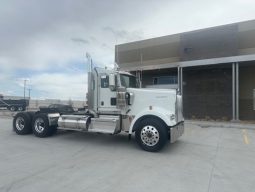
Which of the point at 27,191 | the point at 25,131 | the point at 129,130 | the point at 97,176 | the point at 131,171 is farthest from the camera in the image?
the point at 25,131

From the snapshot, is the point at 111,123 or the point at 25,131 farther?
the point at 25,131

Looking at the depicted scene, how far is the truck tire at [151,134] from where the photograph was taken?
22.8 ft

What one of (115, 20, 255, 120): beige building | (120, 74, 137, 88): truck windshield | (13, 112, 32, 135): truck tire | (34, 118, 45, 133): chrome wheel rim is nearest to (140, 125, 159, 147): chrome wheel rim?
(120, 74, 137, 88): truck windshield

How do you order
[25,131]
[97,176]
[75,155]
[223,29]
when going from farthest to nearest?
[223,29], [25,131], [75,155], [97,176]

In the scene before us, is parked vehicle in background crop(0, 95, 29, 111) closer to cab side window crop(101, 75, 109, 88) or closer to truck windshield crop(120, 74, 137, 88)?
cab side window crop(101, 75, 109, 88)

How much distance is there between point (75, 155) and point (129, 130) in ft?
6.63

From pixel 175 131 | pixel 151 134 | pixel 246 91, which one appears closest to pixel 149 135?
pixel 151 134

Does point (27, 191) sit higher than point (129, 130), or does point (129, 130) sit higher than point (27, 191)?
point (129, 130)

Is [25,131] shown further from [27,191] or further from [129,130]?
[27,191]

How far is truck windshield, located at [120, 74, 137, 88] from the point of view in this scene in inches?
319

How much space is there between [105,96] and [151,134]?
2.36 meters

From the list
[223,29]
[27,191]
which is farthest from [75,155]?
[223,29]

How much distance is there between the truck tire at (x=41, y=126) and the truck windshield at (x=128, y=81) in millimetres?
3717

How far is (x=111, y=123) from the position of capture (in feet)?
25.7
